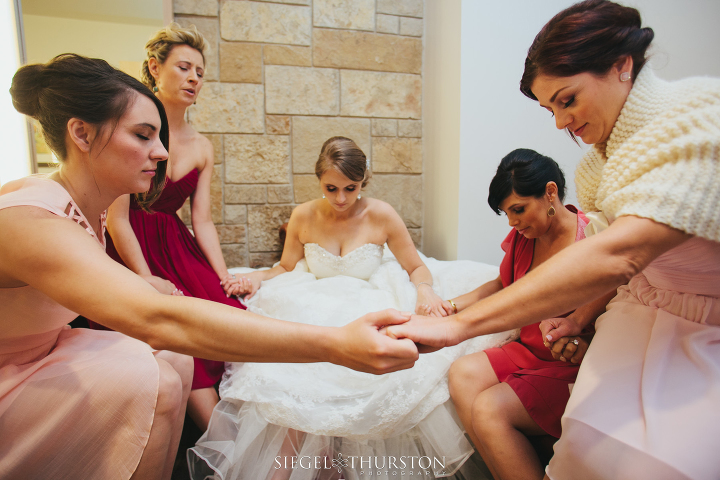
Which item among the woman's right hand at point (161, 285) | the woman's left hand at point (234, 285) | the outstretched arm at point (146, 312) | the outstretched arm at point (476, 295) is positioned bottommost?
the woman's left hand at point (234, 285)

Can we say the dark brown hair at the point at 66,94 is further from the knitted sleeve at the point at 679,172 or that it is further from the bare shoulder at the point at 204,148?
the knitted sleeve at the point at 679,172

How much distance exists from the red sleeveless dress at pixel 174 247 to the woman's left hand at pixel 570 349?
141 cm

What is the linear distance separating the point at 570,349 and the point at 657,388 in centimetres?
37

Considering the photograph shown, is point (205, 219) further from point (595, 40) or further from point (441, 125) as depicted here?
point (595, 40)

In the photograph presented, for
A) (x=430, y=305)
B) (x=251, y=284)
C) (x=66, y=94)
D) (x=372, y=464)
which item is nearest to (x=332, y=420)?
(x=372, y=464)

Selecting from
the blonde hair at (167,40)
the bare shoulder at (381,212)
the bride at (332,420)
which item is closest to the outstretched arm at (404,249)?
the bare shoulder at (381,212)

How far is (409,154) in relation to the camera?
333 cm

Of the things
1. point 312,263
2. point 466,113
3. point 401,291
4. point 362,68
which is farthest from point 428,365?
point 362,68

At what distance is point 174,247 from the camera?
2082 mm

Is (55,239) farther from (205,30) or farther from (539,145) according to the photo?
(539,145)

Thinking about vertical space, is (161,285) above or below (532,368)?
above

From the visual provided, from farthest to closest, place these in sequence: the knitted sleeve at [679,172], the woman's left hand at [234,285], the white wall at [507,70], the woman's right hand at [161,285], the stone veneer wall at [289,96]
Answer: the stone veneer wall at [289,96]
the white wall at [507,70]
the woman's left hand at [234,285]
the woman's right hand at [161,285]
the knitted sleeve at [679,172]

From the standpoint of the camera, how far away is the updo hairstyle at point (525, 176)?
4.97 ft

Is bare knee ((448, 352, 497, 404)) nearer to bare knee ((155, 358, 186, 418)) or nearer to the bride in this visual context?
the bride
